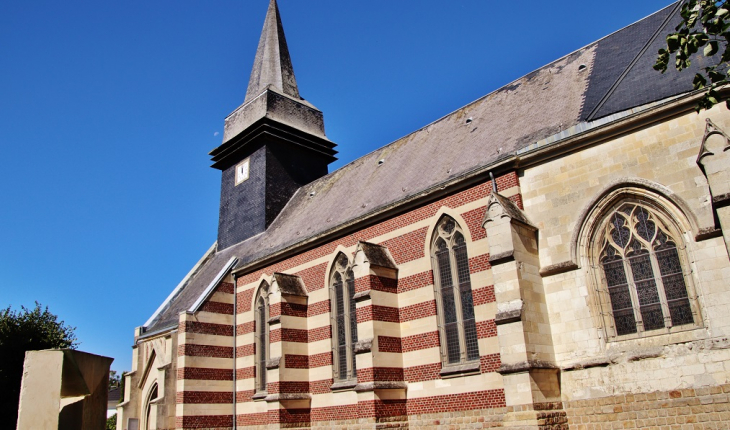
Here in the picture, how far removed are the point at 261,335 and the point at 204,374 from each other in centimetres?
229

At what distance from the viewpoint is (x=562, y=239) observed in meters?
12.9

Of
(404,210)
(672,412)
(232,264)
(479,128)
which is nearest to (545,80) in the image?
(479,128)

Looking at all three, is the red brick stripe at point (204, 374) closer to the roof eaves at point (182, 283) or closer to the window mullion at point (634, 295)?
the roof eaves at point (182, 283)

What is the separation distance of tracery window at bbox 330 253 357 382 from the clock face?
970 cm

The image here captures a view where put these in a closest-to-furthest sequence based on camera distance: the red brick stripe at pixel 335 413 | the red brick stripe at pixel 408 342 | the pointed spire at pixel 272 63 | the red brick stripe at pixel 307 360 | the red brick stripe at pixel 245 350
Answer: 1. the red brick stripe at pixel 408 342
2. the red brick stripe at pixel 335 413
3. the red brick stripe at pixel 307 360
4. the red brick stripe at pixel 245 350
5. the pointed spire at pixel 272 63

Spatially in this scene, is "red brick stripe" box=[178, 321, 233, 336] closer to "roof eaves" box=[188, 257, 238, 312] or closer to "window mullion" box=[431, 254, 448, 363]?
"roof eaves" box=[188, 257, 238, 312]

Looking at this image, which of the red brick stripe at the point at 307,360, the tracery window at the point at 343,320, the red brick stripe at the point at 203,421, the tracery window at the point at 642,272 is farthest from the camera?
the red brick stripe at the point at 203,421

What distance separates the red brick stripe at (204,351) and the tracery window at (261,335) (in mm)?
1267

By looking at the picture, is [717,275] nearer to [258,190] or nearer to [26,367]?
[26,367]

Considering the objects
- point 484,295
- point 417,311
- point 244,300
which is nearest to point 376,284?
point 417,311

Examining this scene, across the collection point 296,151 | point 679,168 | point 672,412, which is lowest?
point 672,412

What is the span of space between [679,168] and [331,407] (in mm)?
11001

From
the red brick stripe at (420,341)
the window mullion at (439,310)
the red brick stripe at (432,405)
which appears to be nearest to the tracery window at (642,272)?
the red brick stripe at (432,405)

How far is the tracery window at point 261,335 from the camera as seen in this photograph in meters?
20.2
